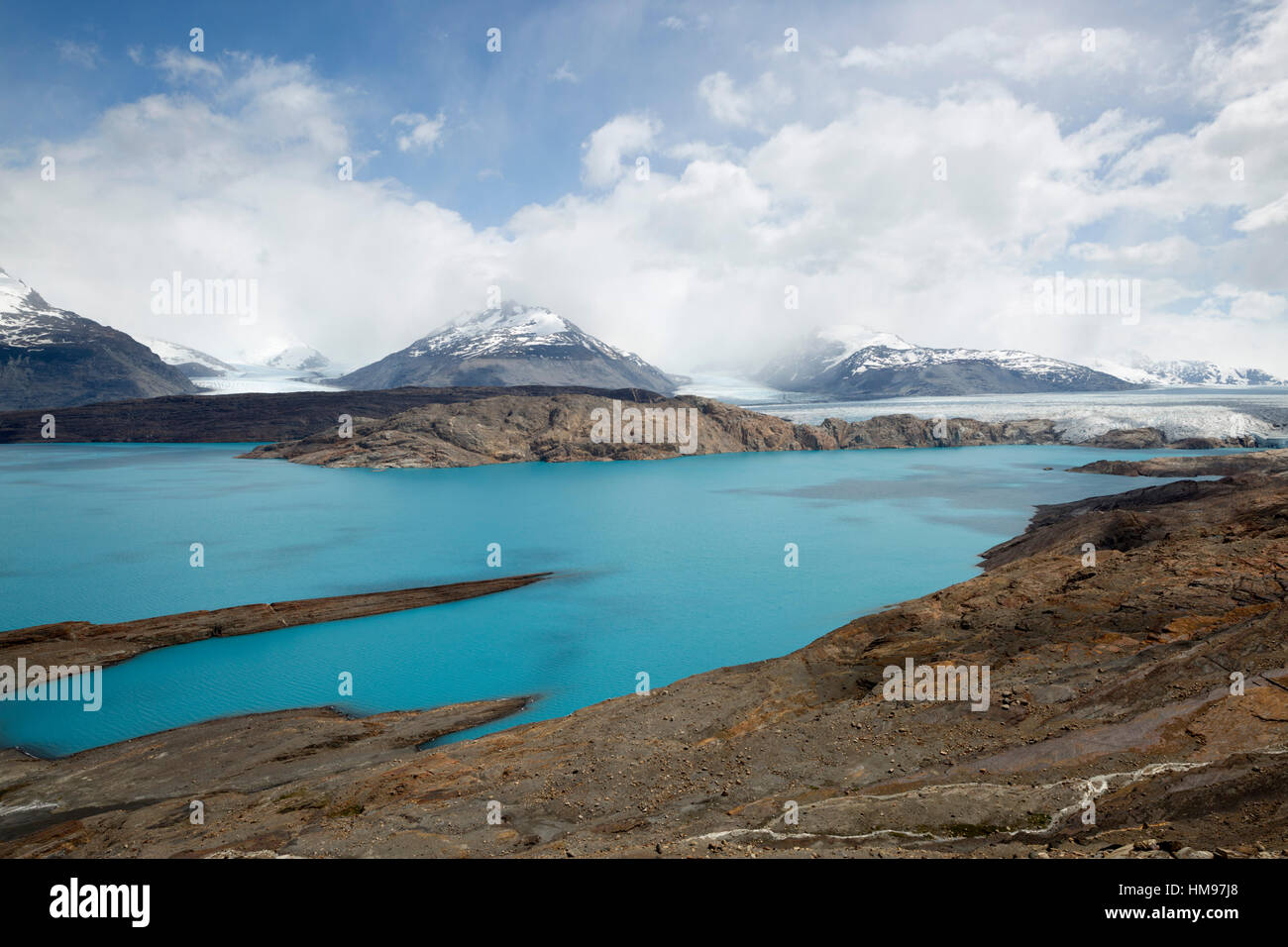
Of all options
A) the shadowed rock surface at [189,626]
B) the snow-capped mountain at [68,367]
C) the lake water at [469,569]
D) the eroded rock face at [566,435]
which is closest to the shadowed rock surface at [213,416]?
the eroded rock face at [566,435]

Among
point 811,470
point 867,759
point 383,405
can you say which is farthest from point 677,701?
point 383,405

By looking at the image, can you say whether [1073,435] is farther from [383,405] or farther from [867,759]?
[383,405]

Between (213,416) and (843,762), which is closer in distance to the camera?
(843,762)
